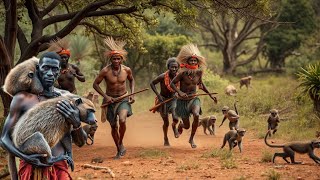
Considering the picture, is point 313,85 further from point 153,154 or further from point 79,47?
point 79,47

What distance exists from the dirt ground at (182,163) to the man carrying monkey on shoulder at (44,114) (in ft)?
10.9

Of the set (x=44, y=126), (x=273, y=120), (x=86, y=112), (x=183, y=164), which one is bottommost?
(x=183, y=164)

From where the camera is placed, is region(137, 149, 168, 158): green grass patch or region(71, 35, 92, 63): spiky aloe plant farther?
region(71, 35, 92, 63): spiky aloe plant

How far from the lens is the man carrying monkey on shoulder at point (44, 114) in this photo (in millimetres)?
4039

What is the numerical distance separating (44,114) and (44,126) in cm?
9

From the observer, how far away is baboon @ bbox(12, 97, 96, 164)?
3967mm

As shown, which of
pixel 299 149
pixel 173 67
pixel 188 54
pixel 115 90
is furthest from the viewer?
pixel 173 67

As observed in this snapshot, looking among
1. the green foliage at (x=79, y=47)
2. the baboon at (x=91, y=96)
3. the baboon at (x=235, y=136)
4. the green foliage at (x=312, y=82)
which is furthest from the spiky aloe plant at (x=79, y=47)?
the baboon at (x=235, y=136)

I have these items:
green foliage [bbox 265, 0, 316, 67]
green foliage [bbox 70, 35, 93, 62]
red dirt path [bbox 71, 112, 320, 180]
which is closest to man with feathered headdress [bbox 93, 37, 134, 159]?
red dirt path [bbox 71, 112, 320, 180]

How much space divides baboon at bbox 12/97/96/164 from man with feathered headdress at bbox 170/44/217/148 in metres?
6.28

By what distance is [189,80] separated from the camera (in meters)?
10.4

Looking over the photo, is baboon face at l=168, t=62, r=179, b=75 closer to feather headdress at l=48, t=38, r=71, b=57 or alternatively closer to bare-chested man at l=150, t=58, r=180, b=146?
bare-chested man at l=150, t=58, r=180, b=146

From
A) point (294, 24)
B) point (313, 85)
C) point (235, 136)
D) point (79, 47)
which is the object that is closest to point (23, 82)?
point (235, 136)

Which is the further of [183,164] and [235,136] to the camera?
[235,136]
